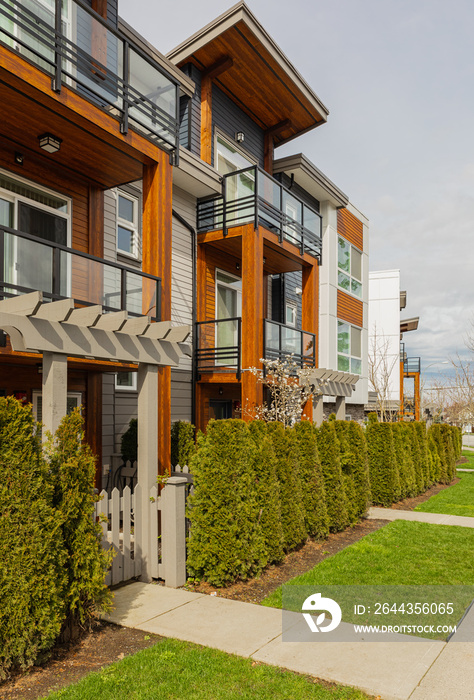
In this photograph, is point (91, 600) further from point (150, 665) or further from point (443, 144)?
point (443, 144)

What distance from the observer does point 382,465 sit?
11289 mm

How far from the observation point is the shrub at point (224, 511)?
6129 mm

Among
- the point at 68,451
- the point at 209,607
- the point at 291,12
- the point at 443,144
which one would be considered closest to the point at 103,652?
the point at 209,607

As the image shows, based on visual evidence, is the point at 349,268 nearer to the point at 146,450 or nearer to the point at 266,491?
the point at 266,491

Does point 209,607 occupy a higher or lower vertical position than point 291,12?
lower

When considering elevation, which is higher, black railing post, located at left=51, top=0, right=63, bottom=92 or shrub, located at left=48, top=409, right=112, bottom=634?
black railing post, located at left=51, top=0, right=63, bottom=92

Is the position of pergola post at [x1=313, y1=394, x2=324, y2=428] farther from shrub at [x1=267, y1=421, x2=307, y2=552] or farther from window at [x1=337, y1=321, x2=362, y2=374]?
window at [x1=337, y1=321, x2=362, y2=374]

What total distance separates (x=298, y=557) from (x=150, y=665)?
3.42 m

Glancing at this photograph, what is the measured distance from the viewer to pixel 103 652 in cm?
450

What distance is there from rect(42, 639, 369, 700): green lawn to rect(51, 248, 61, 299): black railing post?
4.86 m

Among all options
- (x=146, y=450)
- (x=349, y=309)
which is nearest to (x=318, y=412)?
(x=146, y=450)

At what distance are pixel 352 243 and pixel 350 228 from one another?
25.4 inches

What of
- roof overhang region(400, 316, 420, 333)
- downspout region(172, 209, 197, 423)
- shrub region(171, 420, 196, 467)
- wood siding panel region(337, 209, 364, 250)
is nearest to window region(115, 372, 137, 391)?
shrub region(171, 420, 196, 467)

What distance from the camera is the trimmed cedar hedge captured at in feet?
20.3
